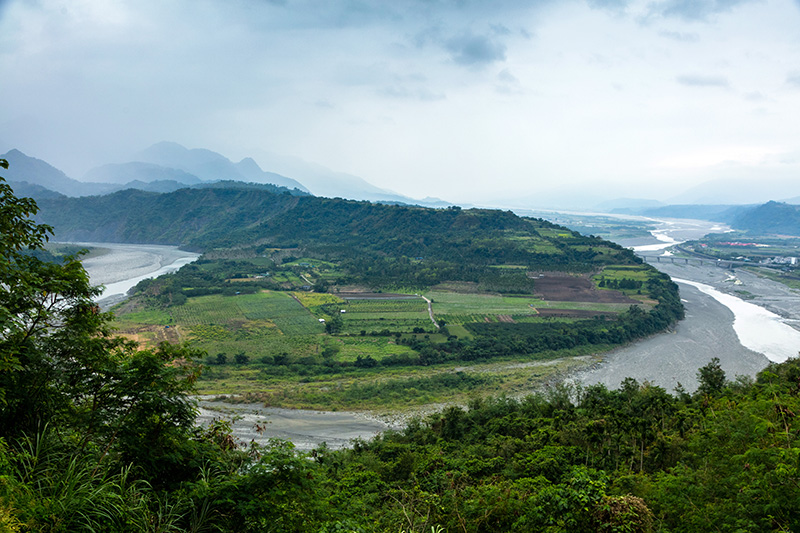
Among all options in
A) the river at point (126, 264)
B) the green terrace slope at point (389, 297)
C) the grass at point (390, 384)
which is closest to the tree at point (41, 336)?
the grass at point (390, 384)

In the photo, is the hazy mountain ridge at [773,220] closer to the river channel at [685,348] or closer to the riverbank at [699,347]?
the river channel at [685,348]

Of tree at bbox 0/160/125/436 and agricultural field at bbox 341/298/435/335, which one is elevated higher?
tree at bbox 0/160/125/436

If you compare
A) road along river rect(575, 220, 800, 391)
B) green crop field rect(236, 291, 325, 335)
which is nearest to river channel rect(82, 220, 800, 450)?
road along river rect(575, 220, 800, 391)

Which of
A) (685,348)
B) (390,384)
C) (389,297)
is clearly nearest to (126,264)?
(389,297)

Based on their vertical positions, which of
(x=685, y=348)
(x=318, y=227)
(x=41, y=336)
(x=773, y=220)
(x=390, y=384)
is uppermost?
(x=773, y=220)

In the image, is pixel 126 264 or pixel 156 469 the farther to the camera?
pixel 126 264

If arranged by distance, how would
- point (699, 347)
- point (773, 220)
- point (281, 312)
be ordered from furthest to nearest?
point (773, 220) < point (281, 312) < point (699, 347)

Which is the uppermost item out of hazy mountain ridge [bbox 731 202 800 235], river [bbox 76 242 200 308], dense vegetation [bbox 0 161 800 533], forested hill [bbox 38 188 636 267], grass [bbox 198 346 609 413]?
hazy mountain ridge [bbox 731 202 800 235]

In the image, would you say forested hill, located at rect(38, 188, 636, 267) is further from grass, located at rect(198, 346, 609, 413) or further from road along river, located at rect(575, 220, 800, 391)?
grass, located at rect(198, 346, 609, 413)

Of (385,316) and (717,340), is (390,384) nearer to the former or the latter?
(385,316)
